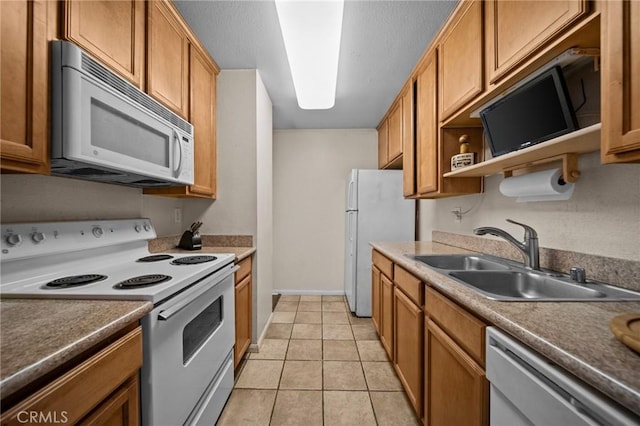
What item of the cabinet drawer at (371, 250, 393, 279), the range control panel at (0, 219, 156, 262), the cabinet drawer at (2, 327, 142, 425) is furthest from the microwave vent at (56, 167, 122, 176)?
the cabinet drawer at (371, 250, 393, 279)

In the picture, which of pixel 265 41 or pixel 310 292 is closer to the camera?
pixel 265 41

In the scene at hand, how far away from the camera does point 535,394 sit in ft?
2.07

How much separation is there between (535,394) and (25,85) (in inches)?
67.5

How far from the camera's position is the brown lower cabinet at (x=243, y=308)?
74.9 inches

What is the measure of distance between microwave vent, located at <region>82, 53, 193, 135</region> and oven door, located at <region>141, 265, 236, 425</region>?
947mm

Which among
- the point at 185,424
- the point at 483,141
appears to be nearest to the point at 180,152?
the point at 185,424

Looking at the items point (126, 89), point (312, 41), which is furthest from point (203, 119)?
point (312, 41)

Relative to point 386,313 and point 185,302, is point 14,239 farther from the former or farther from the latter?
point 386,313

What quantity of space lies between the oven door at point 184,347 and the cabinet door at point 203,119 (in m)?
0.83

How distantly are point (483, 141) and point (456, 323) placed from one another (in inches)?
56.8

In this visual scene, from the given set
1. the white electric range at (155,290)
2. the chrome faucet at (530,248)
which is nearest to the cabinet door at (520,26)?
the chrome faucet at (530,248)

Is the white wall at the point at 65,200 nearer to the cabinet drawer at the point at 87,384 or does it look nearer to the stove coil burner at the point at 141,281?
the stove coil burner at the point at 141,281

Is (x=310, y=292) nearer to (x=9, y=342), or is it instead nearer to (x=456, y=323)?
(x=456, y=323)

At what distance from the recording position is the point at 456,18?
5.15 ft
